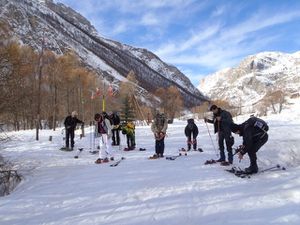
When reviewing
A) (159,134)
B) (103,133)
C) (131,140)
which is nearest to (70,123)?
(131,140)

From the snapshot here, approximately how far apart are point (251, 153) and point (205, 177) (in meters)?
1.69

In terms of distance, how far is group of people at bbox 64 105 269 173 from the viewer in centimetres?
1207

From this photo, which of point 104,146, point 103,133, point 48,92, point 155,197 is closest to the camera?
point 155,197

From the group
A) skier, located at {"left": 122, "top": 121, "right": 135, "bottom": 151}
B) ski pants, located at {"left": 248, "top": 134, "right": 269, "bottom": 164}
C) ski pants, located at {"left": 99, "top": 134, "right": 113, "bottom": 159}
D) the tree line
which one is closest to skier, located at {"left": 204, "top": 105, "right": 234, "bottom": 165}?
ski pants, located at {"left": 248, "top": 134, "right": 269, "bottom": 164}

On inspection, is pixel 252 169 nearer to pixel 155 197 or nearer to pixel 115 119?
pixel 155 197

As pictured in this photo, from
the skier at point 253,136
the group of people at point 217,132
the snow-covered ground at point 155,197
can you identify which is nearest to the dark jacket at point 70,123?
the group of people at point 217,132

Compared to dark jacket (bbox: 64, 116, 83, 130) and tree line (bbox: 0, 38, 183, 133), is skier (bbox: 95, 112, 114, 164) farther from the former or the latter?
dark jacket (bbox: 64, 116, 83, 130)

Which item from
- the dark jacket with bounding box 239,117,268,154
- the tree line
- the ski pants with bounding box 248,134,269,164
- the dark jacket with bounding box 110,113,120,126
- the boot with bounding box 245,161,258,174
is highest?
the tree line

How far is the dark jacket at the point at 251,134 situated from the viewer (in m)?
12.0

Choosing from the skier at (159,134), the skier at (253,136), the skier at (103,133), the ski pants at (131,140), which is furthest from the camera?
the ski pants at (131,140)

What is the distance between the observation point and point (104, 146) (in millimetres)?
17047

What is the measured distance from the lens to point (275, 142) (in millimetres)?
24531

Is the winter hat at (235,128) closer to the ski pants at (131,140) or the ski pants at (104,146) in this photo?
the ski pants at (104,146)

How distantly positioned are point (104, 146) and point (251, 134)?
23.8 ft
